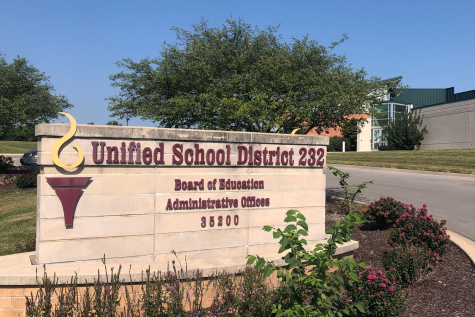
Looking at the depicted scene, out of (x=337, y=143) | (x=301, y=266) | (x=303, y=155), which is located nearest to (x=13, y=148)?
(x=337, y=143)

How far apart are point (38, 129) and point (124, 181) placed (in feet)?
4.54

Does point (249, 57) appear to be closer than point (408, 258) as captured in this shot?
No

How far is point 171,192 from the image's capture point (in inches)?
236

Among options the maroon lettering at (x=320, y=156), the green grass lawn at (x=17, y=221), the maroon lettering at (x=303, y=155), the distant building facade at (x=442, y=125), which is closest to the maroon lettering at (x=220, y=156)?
the maroon lettering at (x=303, y=155)

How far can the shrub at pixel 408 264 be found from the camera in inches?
228

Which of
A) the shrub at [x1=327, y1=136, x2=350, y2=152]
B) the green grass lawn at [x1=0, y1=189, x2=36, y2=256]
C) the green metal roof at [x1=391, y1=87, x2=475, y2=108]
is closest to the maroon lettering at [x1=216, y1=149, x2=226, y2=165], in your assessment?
the green grass lawn at [x1=0, y1=189, x2=36, y2=256]

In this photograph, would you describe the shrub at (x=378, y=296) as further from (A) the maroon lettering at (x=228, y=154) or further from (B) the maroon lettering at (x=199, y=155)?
(B) the maroon lettering at (x=199, y=155)

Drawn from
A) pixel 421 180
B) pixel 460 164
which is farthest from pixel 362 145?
pixel 421 180

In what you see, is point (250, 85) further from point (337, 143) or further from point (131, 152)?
point (337, 143)

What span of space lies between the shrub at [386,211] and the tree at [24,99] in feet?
53.8

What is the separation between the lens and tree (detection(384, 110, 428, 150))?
140ft

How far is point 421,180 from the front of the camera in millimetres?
18688

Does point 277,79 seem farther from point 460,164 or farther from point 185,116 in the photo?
point 460,164

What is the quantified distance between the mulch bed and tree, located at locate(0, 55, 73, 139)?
55.5 feet
